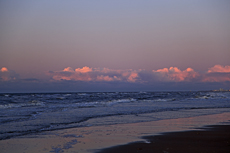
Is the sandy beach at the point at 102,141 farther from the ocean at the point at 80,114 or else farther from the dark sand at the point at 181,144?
the ocean at the point at 80,114

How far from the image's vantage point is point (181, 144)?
7.87 meters

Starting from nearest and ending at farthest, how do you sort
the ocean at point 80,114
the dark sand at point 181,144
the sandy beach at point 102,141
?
the dark sand at point 181,144 < the sandy beach at point 102,141 < the ocean at point 80,114

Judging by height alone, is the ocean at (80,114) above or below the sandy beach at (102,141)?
below

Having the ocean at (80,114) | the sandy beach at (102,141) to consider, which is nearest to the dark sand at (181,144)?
the sandy beach at (102,141)

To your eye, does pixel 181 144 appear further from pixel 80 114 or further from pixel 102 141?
pixel 80 114

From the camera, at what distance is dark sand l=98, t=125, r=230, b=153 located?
7.09 m

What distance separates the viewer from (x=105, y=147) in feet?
24.9

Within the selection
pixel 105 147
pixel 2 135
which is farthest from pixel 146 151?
pixel 2 135

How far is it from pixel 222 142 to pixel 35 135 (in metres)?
6.85

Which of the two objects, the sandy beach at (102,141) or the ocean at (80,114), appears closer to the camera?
the sandy beach at (102,141)

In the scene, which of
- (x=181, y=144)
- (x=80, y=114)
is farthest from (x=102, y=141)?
(x=80, y=114)

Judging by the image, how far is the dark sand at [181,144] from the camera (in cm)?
709

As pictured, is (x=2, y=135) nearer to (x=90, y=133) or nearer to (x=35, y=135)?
(x=35, y=135)

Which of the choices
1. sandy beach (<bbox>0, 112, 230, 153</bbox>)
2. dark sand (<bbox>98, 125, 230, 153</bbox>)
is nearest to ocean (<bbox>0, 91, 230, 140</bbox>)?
sandy beach (<bbox>0, 112, 230, 153</bbox>)
